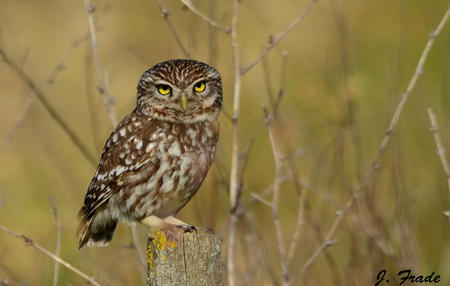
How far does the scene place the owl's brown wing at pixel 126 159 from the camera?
4.45 metres

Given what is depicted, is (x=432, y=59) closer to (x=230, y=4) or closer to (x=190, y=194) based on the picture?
(x=230, y=4)

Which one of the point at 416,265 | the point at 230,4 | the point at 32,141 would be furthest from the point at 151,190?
the point at 230,4

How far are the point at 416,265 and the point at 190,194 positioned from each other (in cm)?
156

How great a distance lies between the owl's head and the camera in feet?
14.2

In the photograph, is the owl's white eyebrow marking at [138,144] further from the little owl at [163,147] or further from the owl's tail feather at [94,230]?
the owl's tail feather at [94,230]

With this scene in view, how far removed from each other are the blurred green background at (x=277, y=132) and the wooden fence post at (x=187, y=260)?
67 cm

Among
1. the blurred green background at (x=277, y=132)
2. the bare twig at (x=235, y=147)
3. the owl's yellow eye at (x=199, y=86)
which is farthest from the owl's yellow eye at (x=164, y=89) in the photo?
the bare twig at (x=235, y=147)

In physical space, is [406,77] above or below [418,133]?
above

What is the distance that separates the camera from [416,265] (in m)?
4.86

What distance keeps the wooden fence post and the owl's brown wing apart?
84 cm

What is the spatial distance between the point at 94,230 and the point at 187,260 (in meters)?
1.49
